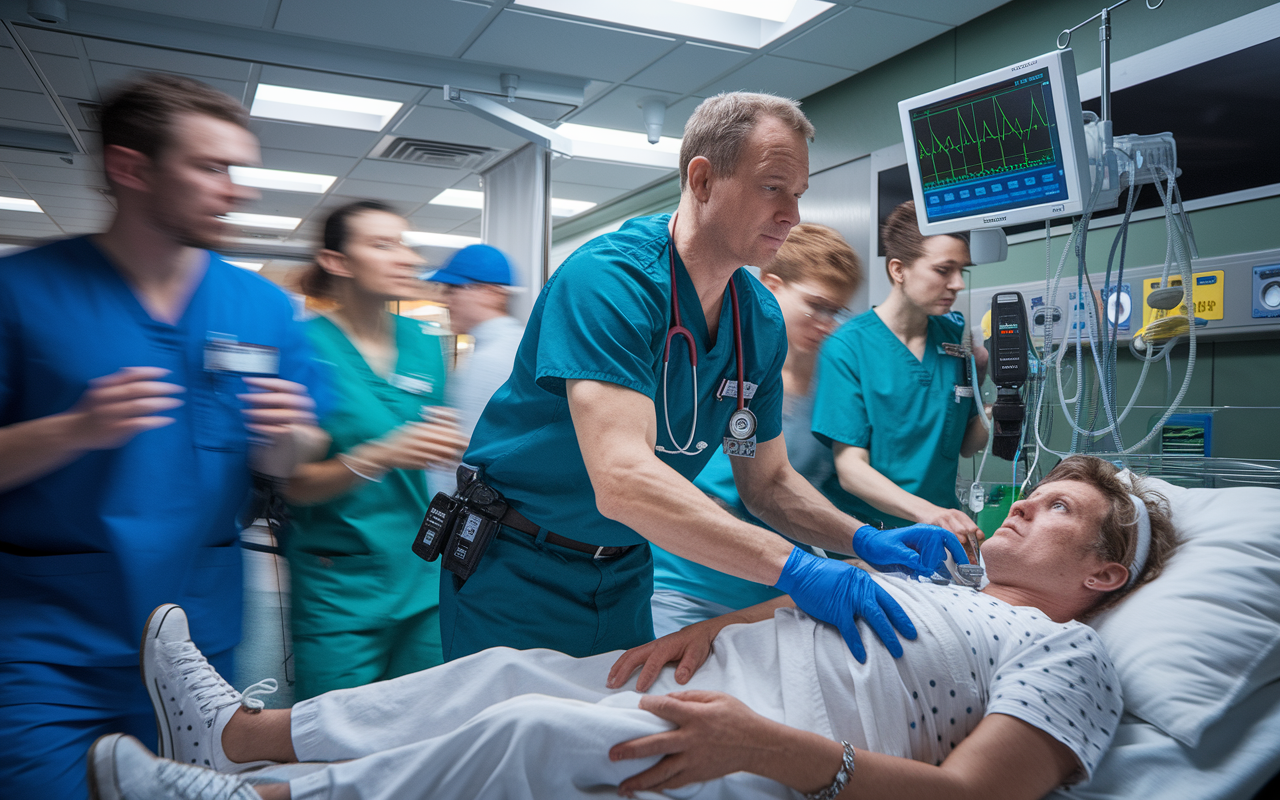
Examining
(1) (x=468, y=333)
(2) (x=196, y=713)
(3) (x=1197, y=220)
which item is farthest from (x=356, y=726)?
(3) (x=1197, y=220)

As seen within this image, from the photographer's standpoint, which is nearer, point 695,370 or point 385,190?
point 695,370

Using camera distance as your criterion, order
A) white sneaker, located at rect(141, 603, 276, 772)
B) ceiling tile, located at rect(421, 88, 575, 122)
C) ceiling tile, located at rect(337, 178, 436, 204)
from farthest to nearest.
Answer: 1. ceiling tile, located at rect(337, 178, 436, 204)
2. ceiling tile, located at rect(421, 88, 575, 122)
3. white sneaker, located at rect(141, 603, 276, 772)

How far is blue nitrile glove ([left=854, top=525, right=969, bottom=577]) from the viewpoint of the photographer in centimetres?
151

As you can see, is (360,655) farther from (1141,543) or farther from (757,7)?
(757,7)

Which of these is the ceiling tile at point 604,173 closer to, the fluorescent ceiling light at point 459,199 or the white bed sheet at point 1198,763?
the fluorescent ceiling light at point 459,199

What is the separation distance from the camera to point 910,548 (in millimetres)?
1591

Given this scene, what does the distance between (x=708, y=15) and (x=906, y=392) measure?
90.6 inches

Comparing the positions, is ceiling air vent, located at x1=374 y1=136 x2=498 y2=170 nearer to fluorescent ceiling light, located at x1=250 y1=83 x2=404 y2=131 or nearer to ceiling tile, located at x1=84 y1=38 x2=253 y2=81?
fluorescent ceiling light, located at x1=250 y1=83 x2=404 y2=131

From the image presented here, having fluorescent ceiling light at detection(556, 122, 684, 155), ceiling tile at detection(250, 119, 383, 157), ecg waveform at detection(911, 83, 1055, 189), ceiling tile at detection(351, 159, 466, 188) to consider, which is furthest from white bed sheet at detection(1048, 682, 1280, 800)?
ceiling tile at detection(351, 159, 466, 188)

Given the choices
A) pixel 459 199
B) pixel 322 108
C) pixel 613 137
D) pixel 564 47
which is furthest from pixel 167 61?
pixel 459 199

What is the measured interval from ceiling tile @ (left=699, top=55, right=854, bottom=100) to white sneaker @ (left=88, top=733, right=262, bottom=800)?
12.6 feet

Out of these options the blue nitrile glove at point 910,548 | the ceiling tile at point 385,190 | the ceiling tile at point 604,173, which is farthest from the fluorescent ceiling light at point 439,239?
the blue nitrile glove at point 910,548

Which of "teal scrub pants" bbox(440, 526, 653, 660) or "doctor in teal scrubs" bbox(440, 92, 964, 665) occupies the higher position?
"doctor in teal scrubs" bbox(440, 92, 964, 665)

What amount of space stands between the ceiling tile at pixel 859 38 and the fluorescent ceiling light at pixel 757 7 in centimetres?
13
